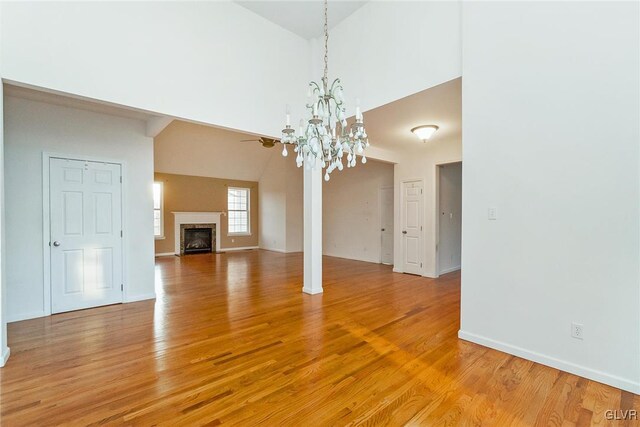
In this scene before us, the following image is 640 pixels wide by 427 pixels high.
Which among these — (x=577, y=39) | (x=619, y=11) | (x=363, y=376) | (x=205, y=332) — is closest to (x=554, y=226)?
(x=577, y=39)

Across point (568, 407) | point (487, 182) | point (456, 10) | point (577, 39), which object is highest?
point (456, 10)

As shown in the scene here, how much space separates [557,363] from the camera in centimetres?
245

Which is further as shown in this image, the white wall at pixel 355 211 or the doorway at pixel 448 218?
the white wall at pixel 355 211

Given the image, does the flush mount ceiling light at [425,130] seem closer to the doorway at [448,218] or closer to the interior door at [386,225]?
the doorway at [448,218]

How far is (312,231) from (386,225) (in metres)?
3.44

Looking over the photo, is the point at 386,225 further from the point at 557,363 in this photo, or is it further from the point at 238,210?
the point at 238,210

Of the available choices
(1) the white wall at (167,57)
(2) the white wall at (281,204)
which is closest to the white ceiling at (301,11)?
(1) the white wall at (167,57)

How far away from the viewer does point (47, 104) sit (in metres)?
3.76

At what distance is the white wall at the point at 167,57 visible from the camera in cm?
260

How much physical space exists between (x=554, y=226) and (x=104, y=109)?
5503mm

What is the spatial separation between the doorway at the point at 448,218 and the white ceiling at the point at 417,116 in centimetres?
109

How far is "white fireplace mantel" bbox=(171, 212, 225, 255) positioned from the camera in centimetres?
931

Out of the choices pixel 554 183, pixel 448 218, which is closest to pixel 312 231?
pixel 554 183

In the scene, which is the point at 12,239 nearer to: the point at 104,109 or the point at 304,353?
the point at 104,109
